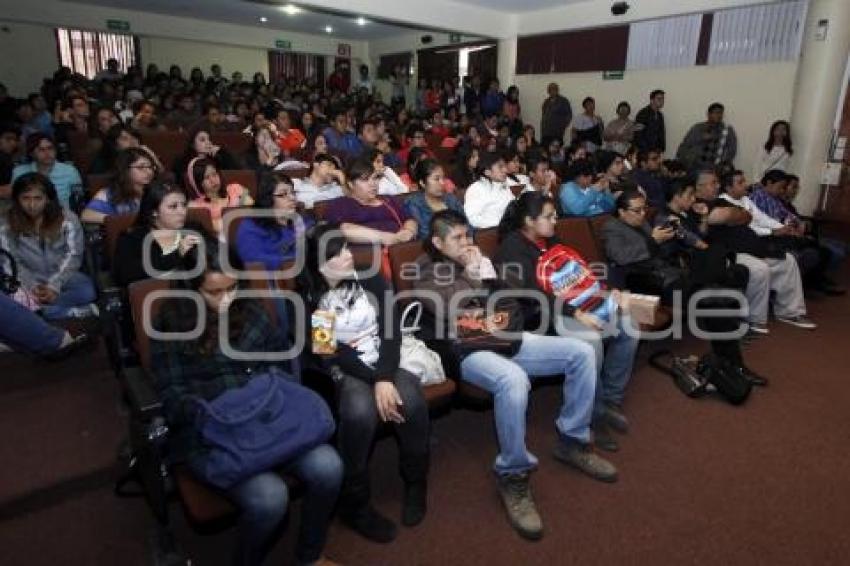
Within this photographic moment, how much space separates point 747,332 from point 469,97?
7.65 meters

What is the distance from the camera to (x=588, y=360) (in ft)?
7.43

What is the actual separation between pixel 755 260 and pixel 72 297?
440 centimetres

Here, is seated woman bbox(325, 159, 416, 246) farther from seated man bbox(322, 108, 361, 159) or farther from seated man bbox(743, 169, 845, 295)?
seated man bbox(743, 169, 845, 295)

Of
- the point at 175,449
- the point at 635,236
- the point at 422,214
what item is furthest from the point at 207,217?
the point at 635,236

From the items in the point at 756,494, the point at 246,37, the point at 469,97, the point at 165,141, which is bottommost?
the point at 756,494

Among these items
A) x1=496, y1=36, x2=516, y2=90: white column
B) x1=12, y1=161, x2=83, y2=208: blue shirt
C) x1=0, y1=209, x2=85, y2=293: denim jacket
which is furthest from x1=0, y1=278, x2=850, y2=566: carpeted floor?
x1=496, y1=36, x2=516, y2=90: white column

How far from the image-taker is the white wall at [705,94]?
22.6ft

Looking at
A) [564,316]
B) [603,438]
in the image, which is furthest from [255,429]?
[603,438]

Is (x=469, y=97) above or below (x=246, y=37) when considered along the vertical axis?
below

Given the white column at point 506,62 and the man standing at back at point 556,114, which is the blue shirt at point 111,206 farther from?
the white column at point 506,62

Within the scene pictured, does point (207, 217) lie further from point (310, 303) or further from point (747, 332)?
point (747, 332)

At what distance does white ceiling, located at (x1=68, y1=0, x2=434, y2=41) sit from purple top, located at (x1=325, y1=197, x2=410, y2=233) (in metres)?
7.56

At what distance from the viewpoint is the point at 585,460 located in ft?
7.66

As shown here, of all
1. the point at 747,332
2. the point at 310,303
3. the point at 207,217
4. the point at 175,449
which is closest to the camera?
the point at 175,449
